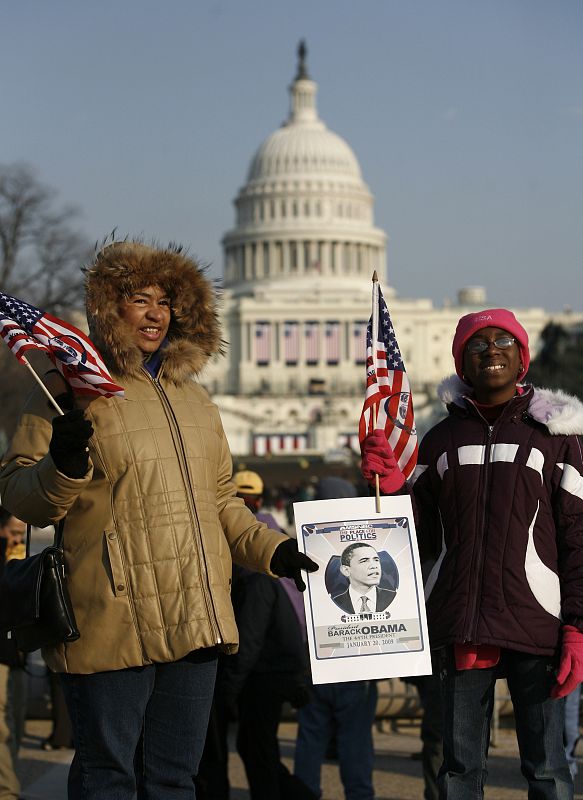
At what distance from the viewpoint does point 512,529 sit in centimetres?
498

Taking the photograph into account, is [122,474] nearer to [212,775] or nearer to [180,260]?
[180,260]

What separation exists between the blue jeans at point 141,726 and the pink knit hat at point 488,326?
1.42 m

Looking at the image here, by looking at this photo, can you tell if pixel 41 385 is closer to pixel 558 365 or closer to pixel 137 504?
pixel 137 504

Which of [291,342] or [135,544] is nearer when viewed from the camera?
[135,544]

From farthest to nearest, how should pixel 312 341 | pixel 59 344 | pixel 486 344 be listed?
1. pixel 312 341
2. pixel 486 344
3. pixel 59 344

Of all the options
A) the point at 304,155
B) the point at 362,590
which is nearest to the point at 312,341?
the point at 304,155

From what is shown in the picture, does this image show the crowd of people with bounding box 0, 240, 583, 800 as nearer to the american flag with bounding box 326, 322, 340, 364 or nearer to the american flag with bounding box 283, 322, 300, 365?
the american flag with bounding box 326, 322, 340, 364

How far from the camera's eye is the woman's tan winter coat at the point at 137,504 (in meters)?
4.46

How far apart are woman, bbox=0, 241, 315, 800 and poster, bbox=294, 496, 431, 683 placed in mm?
206

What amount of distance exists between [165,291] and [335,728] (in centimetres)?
324

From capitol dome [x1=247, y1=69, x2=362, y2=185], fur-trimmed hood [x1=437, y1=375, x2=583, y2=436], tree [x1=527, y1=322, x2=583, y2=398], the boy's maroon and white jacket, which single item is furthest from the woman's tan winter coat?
capitol dome [x1=247, y1=69, x2=362, y2=185]

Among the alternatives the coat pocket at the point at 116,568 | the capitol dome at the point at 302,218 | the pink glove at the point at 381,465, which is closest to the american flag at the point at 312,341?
the capitol dome at the point at 302,218

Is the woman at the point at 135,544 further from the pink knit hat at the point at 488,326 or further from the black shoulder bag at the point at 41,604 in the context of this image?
the pink knit hat at the point at 488,326

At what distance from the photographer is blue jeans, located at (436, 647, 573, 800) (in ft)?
16.1
